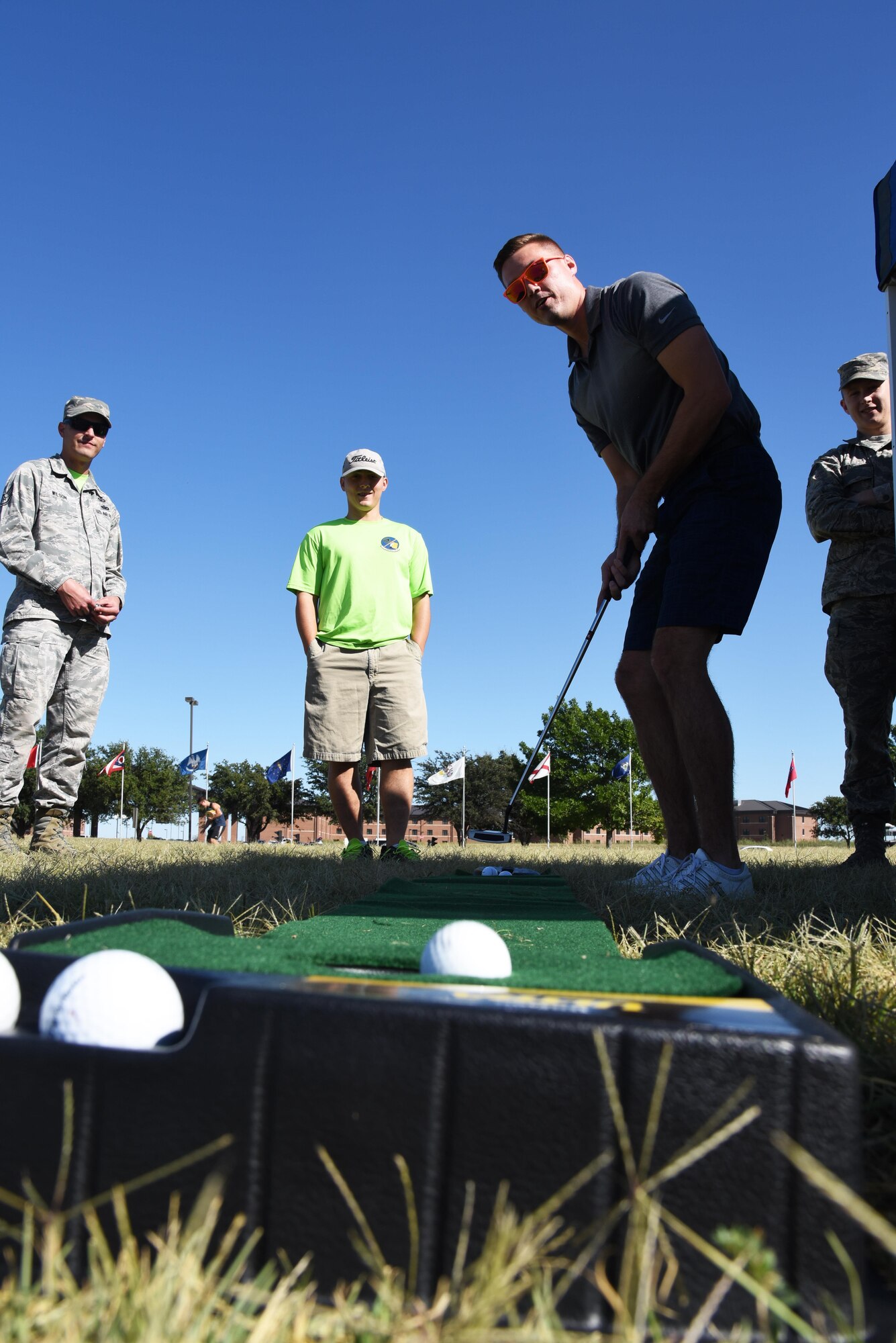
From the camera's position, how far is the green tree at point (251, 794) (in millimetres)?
56906

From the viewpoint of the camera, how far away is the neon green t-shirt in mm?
5582

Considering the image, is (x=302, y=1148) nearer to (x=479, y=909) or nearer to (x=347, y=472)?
(x=479, y=909)

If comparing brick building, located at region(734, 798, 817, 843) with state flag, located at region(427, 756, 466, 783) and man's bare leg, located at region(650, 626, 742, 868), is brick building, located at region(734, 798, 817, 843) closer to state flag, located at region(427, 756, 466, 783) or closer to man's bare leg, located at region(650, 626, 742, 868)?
state flag, located at region(427, 756, 466, 783)

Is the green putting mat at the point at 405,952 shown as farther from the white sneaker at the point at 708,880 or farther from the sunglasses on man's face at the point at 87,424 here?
the sunglasses on man's face at the point at 87,424

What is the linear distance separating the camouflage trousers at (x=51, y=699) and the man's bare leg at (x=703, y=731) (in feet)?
11.3

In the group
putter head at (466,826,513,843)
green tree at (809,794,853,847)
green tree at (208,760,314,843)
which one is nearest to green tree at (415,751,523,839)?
green tree at (208,760,314,843)

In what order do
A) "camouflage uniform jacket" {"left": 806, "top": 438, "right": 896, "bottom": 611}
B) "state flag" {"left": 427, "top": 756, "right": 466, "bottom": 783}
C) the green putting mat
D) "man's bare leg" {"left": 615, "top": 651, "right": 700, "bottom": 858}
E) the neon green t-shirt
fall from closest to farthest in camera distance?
the green putting mat
"man's bare leg" {"left": 615, "top": 651, "right": 700, "bottom": 858}
"camouflage uniform jacket" {"left": 806, "top": 438, "right": 896, "bottom": 611}
the neon green t-shirt
"state flag" {"left": 427, "top": 756, "right": 466, "bottom": 783}

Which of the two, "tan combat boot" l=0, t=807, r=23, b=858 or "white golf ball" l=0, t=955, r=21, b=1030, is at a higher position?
"tan combat boot" l=0, t=807, r=23, b=858

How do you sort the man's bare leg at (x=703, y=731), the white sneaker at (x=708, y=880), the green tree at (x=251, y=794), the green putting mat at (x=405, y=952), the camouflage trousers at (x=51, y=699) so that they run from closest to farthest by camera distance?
1. the green putting mat at (x=405, y=952)
2. the white sneaker at (x=708, y=880)
3. the man's bare leg at (x=703, y=731)
4. the camouflage trousers at (x=51, y=699)
5. the green tree at (x=251, y=794)

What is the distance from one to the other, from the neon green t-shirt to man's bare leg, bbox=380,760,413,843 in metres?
0.73

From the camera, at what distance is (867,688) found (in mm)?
4844

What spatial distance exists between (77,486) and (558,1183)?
557 cm

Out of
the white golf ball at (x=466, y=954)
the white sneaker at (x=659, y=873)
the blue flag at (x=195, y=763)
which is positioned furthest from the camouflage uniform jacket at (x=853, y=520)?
the blue flag at (x=195, y=763)

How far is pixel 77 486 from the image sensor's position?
5676mm
